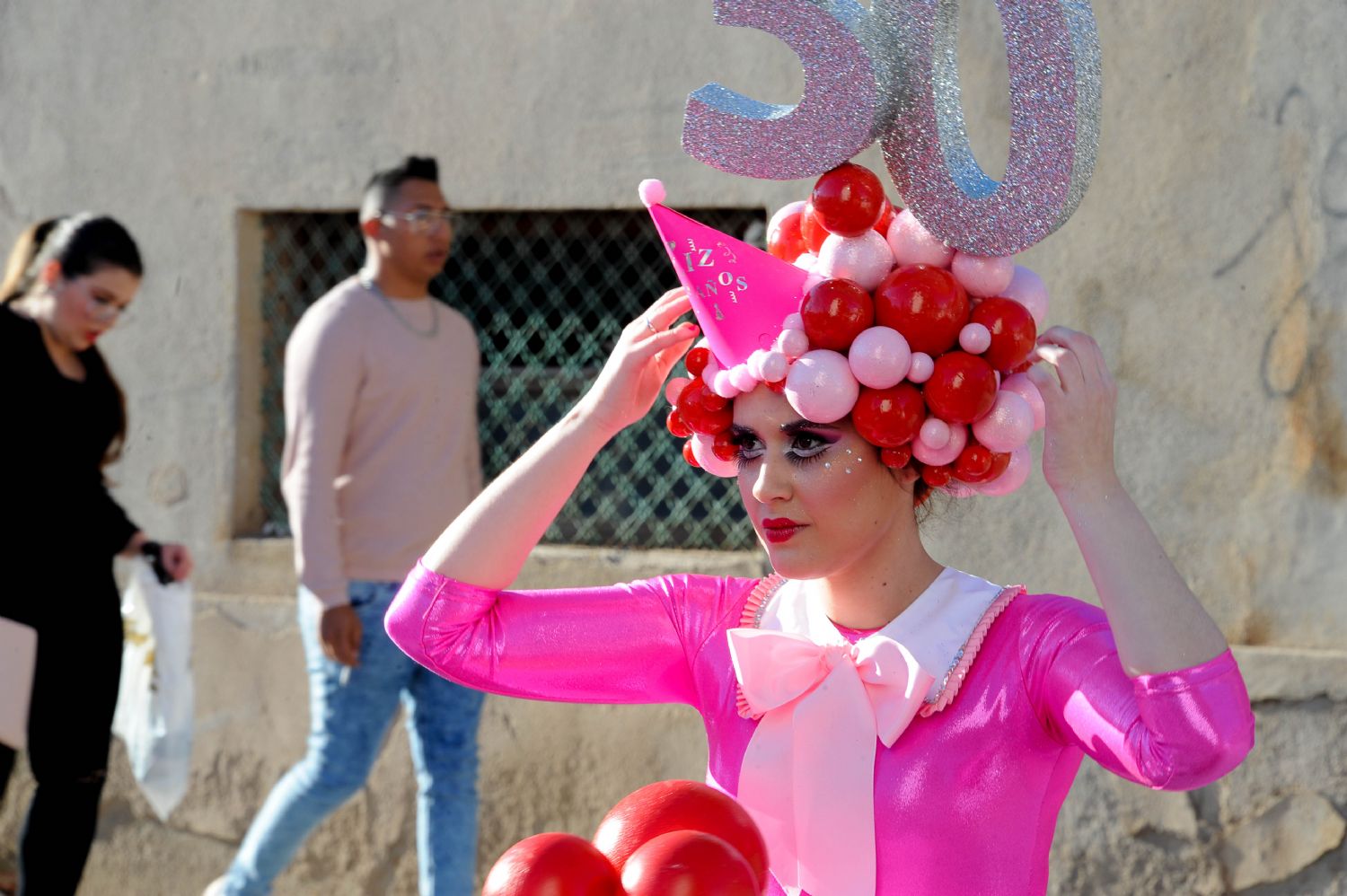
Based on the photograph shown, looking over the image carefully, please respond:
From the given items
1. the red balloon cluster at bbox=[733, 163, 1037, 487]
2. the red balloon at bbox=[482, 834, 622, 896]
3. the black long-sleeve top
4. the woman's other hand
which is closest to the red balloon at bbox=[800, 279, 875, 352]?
the red balloon cluster at bbox=[733, 163, 1037, 487]

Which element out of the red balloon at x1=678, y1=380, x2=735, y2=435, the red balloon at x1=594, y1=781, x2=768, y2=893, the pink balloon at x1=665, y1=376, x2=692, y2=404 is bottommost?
the red balloon at x1=594, y1=781, x2=768, y2=893

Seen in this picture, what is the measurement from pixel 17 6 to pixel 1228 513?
3791mm

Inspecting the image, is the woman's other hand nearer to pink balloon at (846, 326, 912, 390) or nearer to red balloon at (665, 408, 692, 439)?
red balloon at (665, 408, 692, 439)

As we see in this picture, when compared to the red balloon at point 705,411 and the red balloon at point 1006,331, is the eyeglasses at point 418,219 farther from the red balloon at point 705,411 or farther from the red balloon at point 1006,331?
the red balloon at point 1006,331

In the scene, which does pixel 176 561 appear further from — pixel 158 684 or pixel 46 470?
pixel 46 470

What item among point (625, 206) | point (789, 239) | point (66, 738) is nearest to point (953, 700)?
point (789, 239)

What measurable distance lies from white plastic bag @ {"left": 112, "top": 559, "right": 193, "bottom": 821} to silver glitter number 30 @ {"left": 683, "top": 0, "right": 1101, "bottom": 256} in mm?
2609

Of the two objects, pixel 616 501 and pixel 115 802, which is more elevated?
pixel 616 501

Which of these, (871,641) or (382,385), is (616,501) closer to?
(382,385)

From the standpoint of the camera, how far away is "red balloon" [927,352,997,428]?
1732 mm

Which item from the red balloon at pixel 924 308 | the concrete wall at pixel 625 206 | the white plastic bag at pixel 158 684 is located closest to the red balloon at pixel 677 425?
the red balloon at pixel 924 308

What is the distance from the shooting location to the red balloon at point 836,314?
177 cm

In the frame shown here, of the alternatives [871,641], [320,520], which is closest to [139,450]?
[320,520]

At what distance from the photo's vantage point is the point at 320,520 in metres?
3.57
